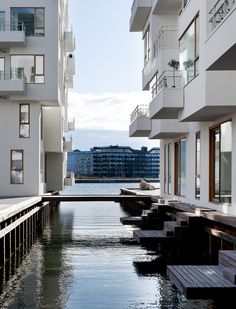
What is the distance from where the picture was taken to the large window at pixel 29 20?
38000 mm

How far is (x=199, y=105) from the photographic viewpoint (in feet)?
62.4

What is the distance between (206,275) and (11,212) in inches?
439

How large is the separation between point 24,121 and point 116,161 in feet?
475

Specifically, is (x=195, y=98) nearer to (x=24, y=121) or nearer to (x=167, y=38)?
(x=167, y=38)

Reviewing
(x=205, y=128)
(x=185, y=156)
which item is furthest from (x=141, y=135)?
(x=205, y=128)

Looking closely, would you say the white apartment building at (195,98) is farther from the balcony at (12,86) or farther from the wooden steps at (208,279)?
the balcony at (12,86)

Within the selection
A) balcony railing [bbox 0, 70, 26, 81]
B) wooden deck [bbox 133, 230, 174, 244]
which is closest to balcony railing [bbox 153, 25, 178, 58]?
wooden deck [bbox 133, 230, 174, 244]

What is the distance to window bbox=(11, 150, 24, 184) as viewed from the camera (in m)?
38.2

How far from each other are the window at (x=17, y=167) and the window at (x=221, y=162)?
59.6 feet

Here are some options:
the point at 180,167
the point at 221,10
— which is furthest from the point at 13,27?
the point at 221,10

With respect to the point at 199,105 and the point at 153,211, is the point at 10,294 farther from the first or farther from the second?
the point at 153,211

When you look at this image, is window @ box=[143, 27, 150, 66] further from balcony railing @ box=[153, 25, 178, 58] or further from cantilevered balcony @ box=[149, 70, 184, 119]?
cantilevered balcony @ box=[149, 70, 184, 119]

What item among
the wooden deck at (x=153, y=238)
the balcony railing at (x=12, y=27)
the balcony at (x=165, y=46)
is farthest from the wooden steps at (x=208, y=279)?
the balcony railing at (x=12, y=27)

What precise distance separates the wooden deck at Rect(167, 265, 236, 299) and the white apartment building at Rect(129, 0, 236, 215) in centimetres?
435
